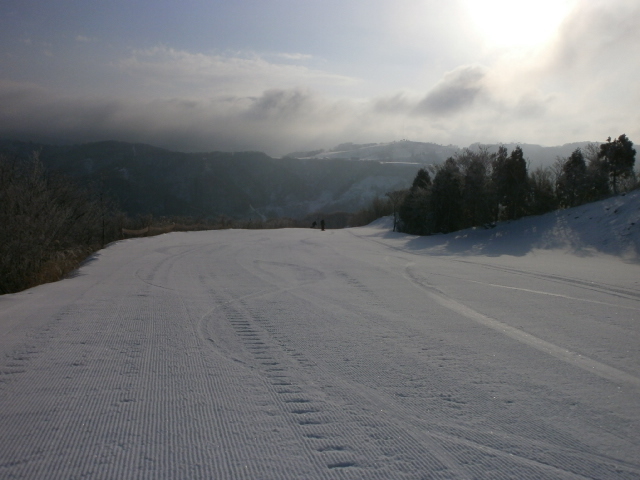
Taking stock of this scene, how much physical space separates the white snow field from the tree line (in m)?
18.2

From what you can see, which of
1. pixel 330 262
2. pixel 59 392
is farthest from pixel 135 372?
pixel 330 262

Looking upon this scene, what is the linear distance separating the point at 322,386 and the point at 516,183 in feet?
80.4

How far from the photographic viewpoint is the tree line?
82.8 ft

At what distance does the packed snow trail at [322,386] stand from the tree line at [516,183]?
18878mm

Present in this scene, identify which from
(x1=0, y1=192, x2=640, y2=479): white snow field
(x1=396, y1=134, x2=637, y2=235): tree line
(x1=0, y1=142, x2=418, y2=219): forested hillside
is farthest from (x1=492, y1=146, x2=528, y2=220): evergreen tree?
(x1=0, y1=142, x2=418, y2=219): forested hillside

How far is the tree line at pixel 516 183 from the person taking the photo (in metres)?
25.2

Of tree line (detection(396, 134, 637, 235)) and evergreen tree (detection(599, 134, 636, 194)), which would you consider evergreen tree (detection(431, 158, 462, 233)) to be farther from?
evergreen tree (detection(599, 134, 636, 194))

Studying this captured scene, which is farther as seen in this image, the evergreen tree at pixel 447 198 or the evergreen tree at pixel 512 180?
the evergreen tree at pixel 447 198

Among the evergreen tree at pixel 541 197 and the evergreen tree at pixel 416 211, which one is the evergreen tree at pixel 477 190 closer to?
the evergreen tree at pixel 541 197

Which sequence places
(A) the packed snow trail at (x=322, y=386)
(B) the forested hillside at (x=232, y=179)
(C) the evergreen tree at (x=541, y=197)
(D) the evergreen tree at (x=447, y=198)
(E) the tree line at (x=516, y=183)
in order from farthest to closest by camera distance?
(B) the forested hillside at (x=232, y=179) < (D) the evergreen tree at (x=447, y=198) < (C) the evergreen tree at (x=541, y=197) < (E) the tree line at (x=516, y=183) < (A) the packed snow trail at (x=322, y=386)

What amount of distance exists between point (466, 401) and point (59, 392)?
3.26 m

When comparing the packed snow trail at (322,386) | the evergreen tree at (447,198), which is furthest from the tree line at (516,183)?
the packed snow trail at (322,386)

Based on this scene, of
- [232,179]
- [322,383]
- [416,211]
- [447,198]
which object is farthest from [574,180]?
[232,179]

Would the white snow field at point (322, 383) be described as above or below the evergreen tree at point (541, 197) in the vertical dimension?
below
